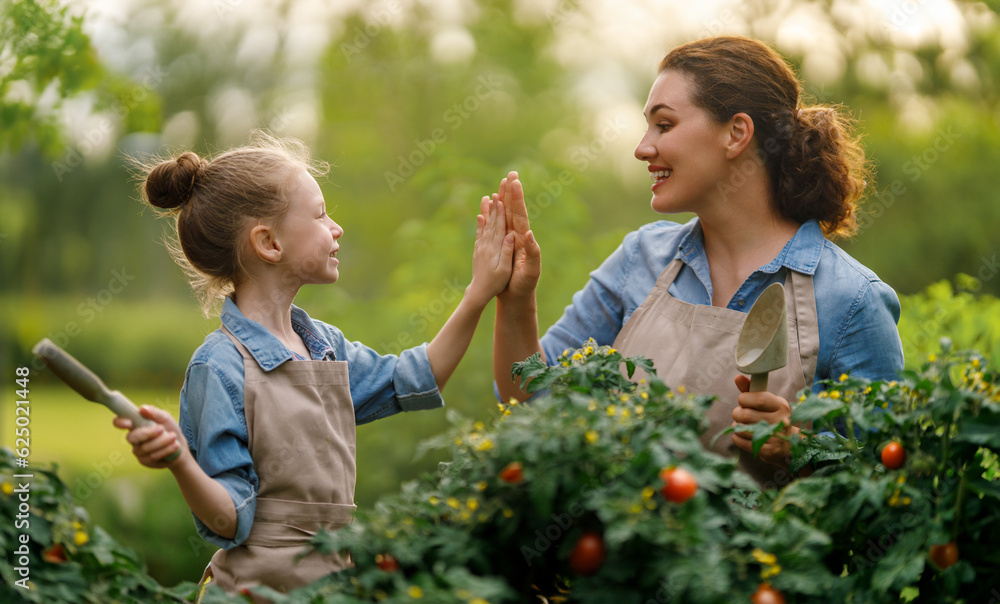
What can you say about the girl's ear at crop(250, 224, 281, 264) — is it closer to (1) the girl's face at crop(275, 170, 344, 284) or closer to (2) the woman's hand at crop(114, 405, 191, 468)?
(1) the girl's face at crop(275, 170, 344, 284)

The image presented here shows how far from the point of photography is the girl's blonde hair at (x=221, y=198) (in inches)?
77.0

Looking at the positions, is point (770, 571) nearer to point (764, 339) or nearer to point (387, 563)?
point (387, 563)

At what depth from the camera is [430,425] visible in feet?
14.0

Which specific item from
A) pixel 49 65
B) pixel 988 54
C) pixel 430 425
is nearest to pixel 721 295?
pixel 430 425

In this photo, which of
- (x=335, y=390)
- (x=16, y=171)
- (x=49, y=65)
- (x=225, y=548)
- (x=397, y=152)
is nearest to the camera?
(x=225, y=548)

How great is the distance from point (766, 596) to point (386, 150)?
6.30m

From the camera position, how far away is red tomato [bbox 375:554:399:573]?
129cm

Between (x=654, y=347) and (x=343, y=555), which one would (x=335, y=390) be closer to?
(x=343, y=555)

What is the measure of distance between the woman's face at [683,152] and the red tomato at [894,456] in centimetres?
103

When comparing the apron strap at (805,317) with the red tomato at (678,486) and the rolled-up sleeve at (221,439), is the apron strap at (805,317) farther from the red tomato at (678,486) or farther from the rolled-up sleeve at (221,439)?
the rolled-up sleeve at (221,439)

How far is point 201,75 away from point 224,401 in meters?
4.80
